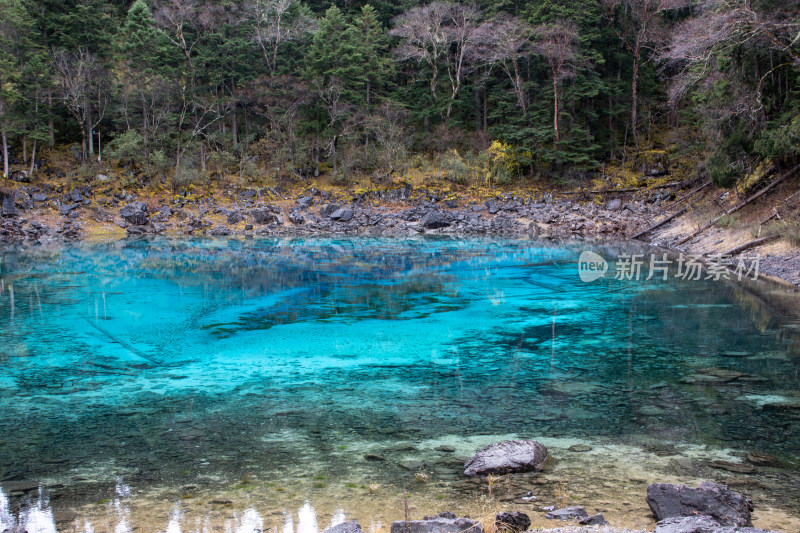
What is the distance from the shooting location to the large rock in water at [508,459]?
5027 mm

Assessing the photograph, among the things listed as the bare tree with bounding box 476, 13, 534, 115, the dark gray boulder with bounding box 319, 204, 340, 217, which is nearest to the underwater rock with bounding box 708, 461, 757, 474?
the dark gray boulder with bounding box 319, 204, 340, 217

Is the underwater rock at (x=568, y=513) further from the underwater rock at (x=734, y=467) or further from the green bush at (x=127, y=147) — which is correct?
the green bush at (x=127, y=147)

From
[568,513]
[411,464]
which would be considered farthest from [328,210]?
[568,513]

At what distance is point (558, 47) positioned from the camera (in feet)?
106

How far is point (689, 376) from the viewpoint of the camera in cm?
769

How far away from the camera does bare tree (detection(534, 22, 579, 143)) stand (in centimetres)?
3228

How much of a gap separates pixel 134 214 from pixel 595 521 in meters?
30.6

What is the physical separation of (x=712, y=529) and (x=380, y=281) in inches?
516

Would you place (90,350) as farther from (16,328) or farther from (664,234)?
(664,234)

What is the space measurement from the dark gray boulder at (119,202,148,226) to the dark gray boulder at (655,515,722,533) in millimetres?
30725

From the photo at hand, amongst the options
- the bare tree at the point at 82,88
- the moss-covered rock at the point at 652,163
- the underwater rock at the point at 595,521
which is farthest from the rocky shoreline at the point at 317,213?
the underwater rock at the point at 595,521

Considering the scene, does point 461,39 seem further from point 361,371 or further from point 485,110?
point 361,371

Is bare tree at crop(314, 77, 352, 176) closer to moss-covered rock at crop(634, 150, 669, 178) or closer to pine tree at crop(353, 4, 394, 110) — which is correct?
pine tree at crop(353, 4, 394, 110)

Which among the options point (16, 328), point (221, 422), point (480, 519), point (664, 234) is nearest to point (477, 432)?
point (480, 519)
